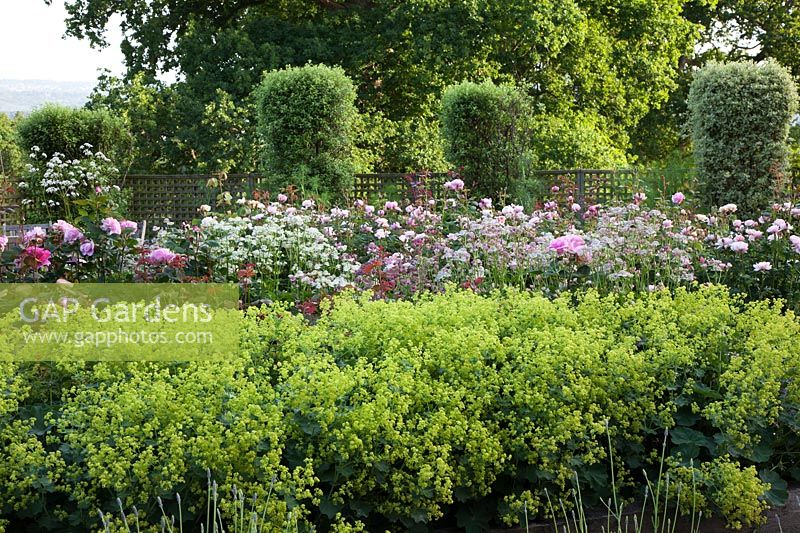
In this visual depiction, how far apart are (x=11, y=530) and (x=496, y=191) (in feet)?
25.7

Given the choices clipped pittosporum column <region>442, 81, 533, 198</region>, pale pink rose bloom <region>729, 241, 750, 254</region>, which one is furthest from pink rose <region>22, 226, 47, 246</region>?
clipped pittosporum column <region>442, 81, 533, 198</region>

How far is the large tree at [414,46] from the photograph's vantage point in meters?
12.8

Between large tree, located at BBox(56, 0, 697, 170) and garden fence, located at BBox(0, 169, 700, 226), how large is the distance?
124 cm

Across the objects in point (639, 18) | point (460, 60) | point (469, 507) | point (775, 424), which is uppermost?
point (639, 18)

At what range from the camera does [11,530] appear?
97.8 inches

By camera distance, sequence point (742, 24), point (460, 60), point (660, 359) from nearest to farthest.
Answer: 1. point (660, 359)
2. point (460, 60)
3. point (742, 24)

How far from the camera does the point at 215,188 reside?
11.4 meters

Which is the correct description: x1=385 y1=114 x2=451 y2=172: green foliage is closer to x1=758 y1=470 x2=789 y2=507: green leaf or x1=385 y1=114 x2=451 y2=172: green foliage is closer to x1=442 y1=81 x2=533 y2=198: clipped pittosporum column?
x1=442 y1=81 x2=533 y2=198: clipped pittosporum column

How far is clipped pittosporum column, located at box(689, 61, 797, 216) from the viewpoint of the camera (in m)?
9.70

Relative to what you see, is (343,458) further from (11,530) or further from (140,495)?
(11,530)

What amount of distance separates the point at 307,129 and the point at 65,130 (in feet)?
11.1

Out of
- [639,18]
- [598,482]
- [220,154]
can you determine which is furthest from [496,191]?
[598,482]

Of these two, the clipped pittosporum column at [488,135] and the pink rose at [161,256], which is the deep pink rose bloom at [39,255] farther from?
the clipped pittosporum column at [488,135]

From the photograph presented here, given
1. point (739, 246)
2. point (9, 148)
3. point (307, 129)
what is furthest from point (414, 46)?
point (9, 148)
